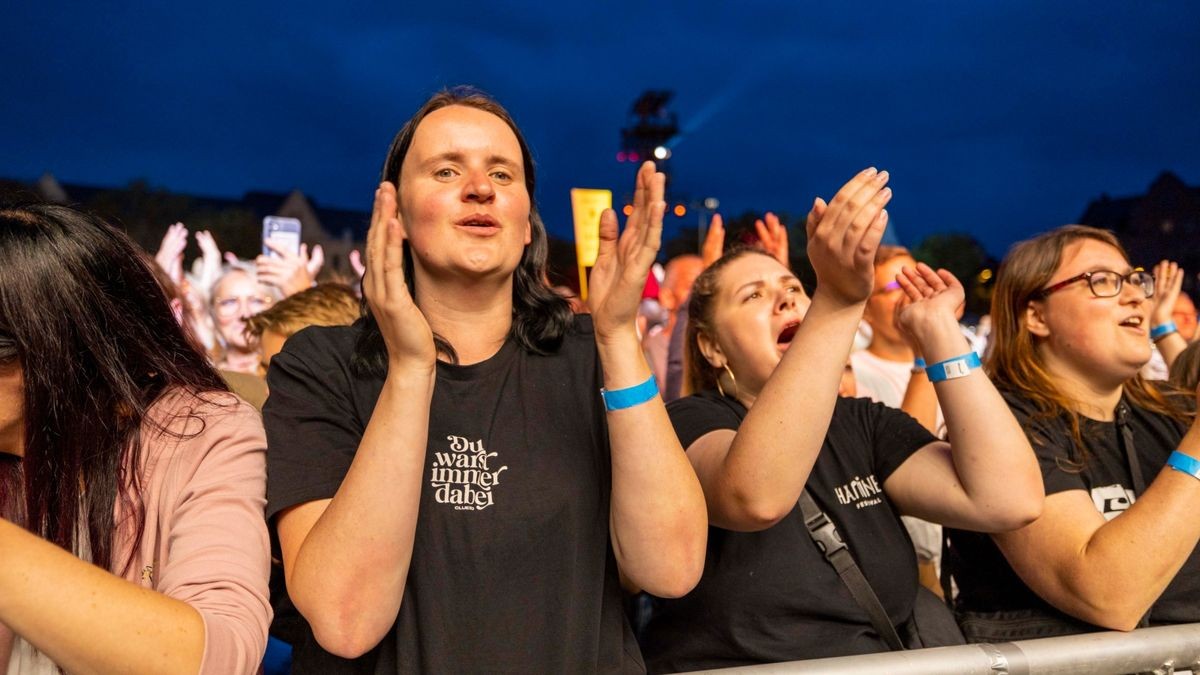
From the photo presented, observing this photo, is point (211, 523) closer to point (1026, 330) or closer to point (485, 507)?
point (485, 507)

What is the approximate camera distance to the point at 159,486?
1.70 metres

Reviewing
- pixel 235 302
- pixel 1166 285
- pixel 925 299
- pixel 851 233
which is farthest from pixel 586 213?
Result: pixel 851 233

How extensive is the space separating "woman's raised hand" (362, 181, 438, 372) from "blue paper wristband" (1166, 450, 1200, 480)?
1872 millimetres

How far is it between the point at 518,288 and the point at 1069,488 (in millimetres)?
1553

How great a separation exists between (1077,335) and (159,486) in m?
2.50

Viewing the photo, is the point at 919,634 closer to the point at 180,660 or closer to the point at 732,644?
the point at 732,644

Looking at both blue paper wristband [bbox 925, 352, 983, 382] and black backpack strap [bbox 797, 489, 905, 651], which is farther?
blue paper wristband [bbox 925, 352, 983, 382]

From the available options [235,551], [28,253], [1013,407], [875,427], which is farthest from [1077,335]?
[28,253]

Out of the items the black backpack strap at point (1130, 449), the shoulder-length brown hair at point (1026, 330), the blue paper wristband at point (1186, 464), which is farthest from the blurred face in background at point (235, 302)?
the blue paper wristband at point (1186, 464)

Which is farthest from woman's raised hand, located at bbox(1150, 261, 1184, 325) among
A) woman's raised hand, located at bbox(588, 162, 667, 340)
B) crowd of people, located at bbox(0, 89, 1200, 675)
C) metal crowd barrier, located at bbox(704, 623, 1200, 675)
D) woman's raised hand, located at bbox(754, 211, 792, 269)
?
woman's raised hand, located at bbox(588, 162, 667, 340)

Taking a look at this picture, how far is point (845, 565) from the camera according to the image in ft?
7.92

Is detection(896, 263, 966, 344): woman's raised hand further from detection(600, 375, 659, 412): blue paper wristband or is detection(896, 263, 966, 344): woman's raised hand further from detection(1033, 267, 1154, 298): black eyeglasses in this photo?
detection(600, 375, 659, 412): blue paper wristband

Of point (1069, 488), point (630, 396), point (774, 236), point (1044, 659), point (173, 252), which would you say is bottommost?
point (1044, 659)

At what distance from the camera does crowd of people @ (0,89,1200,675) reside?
1.67m
